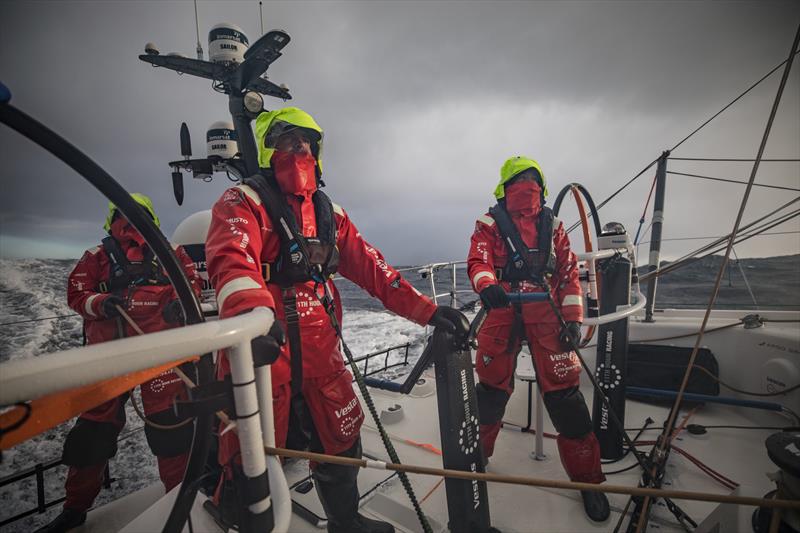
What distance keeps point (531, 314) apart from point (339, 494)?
69.3 inches

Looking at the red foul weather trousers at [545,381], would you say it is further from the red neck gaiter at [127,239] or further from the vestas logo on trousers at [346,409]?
the red neck gaiter at [127,239]

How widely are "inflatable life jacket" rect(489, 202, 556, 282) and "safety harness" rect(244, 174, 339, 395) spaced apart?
5.17 ft

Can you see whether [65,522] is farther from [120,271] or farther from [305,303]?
[305,303]

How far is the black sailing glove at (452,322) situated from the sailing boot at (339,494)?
87cm

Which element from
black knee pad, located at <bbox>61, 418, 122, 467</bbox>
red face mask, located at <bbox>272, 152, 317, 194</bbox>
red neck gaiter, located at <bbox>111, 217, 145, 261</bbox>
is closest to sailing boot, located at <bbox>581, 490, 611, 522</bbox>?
red face mask, located at <bbox>272, 152, 317, 194</bbox>

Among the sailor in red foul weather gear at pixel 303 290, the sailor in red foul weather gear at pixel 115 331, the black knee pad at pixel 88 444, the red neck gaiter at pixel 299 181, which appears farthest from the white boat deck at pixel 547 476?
the red neck gaiter at pixel 299 181

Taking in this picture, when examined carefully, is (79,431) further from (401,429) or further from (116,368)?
(116,368)

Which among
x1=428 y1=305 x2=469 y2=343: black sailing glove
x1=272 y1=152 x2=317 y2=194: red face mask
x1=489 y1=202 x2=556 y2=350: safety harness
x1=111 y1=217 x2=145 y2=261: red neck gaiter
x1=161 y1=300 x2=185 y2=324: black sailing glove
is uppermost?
x1=272 y1=152 x2=317 y2=194: red face mask

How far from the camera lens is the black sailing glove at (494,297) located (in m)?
2.21

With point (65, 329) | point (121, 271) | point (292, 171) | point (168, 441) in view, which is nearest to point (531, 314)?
point (292, 171)

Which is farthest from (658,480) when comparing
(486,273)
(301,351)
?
(301,351)

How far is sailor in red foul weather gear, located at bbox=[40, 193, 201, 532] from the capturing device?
2.52 meters

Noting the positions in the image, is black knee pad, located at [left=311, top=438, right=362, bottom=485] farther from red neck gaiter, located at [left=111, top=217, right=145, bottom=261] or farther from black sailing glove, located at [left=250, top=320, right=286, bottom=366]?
red neck gaiter, located at [left=111, top=217, right=145, bottom=261]

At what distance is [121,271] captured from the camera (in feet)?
10.0
